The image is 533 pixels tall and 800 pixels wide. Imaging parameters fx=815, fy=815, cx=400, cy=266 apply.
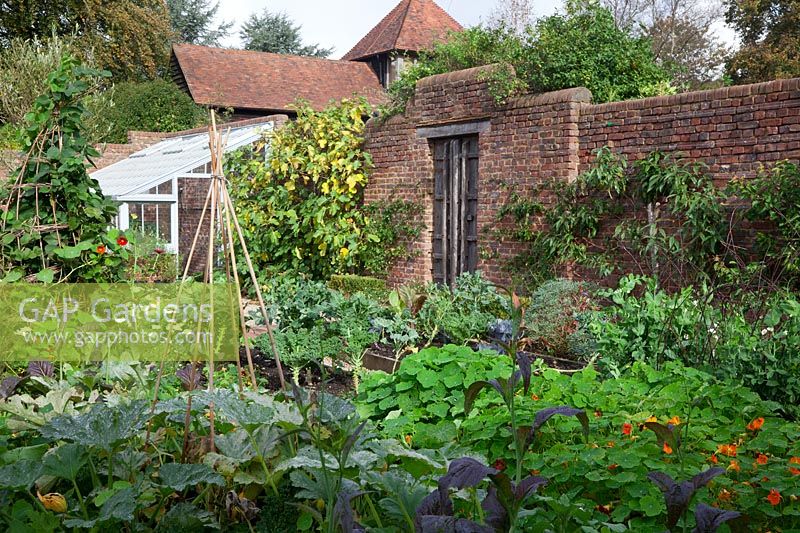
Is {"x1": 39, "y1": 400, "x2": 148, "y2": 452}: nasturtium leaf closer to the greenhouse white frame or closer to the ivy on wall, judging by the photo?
the ivy on wall

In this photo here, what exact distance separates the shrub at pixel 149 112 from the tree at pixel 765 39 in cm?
1450

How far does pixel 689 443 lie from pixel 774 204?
4.44 meters

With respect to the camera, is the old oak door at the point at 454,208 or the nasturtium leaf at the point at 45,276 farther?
the old oak door at the point at 454,208

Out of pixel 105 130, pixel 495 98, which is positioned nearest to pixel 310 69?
pixel 105 130

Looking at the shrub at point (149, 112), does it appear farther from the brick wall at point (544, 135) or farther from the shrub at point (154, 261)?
the brick wall at point (544, 135)

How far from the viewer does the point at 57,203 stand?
531 centimetres

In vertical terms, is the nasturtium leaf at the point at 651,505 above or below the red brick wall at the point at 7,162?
below

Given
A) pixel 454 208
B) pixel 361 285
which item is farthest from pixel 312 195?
pixel 454 208

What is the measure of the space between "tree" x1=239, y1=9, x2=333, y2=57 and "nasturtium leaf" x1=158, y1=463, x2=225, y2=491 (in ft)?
116

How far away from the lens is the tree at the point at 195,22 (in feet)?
118

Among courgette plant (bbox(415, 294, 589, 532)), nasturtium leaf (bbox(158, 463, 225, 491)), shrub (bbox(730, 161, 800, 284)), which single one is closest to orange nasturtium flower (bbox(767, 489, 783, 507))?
courgette plant (bbox(415, 294, 589, 532))

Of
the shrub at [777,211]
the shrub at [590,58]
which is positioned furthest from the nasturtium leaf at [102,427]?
the shrub at [590,58]

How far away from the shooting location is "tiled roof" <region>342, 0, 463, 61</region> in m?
28.4

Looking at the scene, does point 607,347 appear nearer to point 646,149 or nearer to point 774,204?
point 774,204
